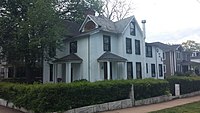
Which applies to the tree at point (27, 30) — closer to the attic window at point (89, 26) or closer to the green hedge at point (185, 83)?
the attic window at point (89, 26)

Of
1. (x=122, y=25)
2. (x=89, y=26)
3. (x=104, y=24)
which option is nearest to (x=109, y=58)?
(x=104, y=24)

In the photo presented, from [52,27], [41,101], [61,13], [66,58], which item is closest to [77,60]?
[66,58]

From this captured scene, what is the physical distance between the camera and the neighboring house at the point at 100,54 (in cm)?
2459

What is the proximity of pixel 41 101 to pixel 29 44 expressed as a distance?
10.2 m

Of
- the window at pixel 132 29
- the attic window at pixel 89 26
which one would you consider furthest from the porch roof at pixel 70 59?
the window at pixel 132 29

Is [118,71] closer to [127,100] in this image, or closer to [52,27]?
[52,27]

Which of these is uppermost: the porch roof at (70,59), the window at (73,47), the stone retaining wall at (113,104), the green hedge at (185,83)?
the window at (73,47)

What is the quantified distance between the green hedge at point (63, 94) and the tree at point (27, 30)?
21.3ft

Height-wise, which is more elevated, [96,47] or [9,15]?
[9,15]

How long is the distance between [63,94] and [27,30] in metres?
10.7

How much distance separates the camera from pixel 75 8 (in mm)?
28844

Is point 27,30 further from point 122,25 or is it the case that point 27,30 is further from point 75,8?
point 122,25

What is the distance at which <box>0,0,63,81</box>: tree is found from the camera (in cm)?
2073

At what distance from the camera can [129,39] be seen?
93.0 feet
